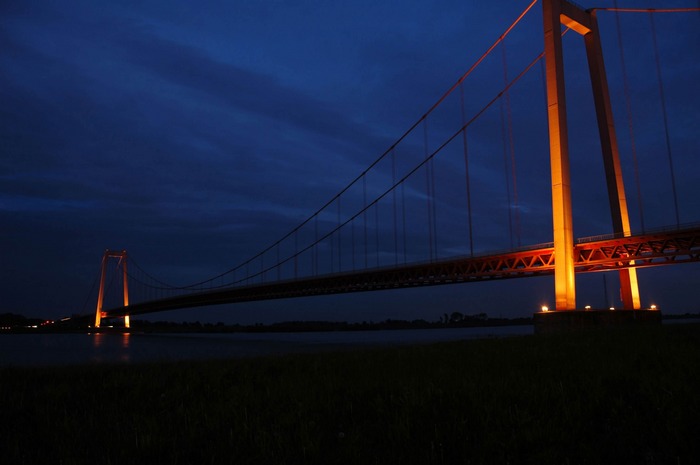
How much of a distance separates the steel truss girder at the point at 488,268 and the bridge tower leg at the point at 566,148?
1.59 meters

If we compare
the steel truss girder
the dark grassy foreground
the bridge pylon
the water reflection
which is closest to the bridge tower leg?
the steel truss girder

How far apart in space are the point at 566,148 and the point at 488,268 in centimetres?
1488

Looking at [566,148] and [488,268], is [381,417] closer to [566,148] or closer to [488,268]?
[566,148]

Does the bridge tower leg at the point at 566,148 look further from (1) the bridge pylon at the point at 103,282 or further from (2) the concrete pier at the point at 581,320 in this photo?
(1) the bridge pylon at the point at 103,282

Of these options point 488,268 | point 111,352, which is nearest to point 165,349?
point 111,352

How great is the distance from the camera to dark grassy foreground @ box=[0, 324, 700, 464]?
413 centimetres

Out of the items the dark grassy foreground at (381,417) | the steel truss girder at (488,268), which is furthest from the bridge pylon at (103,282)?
the dark grassy foreground at (381,417)

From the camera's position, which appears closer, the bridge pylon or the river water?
the river water

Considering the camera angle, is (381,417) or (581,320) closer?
(381,417)

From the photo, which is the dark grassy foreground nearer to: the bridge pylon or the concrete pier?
the concrete pier

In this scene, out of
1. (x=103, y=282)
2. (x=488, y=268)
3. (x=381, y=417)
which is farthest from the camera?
(x=103, y=282)

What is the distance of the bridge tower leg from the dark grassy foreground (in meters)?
25.7

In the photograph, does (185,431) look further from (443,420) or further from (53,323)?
(53,323)

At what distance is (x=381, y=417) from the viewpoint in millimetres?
5074
